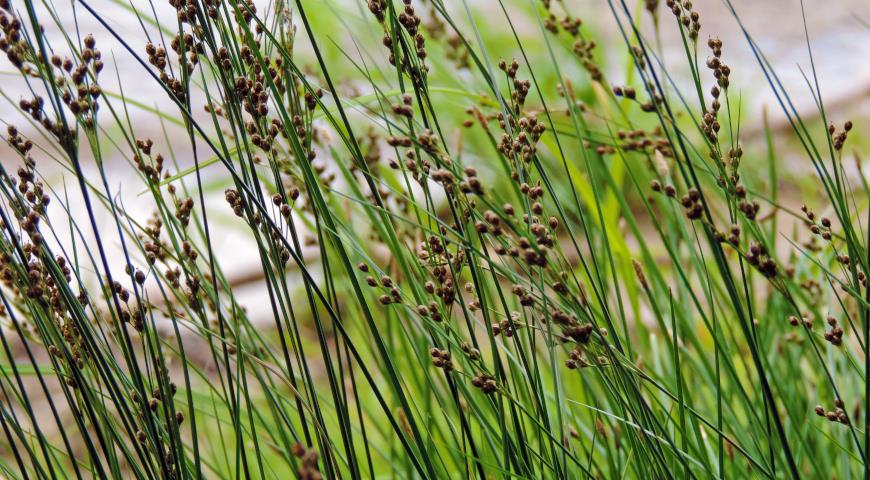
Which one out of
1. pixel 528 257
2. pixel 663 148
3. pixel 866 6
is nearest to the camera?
pixel 528 257

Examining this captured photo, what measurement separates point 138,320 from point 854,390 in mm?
1238

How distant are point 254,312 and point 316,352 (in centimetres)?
80

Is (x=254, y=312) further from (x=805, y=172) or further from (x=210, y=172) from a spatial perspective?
(x=805, y=172)

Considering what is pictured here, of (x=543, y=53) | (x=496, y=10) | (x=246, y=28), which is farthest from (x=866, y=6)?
(x=246, y=28)

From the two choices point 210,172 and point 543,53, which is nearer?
point 543,53

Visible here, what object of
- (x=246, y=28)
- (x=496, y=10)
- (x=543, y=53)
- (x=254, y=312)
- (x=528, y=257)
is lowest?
(x=528, y=257)

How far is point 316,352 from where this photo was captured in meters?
2.91

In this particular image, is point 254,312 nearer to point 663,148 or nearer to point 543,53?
point 543,53

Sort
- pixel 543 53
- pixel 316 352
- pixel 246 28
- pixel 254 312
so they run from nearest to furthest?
pixel 246 28 < pixel 316 352 < pixel 254 312 < pixel 543 53

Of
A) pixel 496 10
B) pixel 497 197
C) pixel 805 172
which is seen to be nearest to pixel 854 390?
pixel 497 197

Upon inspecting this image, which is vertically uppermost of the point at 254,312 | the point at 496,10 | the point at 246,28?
the point at 496,10

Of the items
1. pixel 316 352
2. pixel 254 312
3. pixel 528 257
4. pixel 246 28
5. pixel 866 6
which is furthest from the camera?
pixel 866 6

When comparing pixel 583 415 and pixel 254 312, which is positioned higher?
pixel 254 312

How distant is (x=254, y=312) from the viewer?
3.63m
